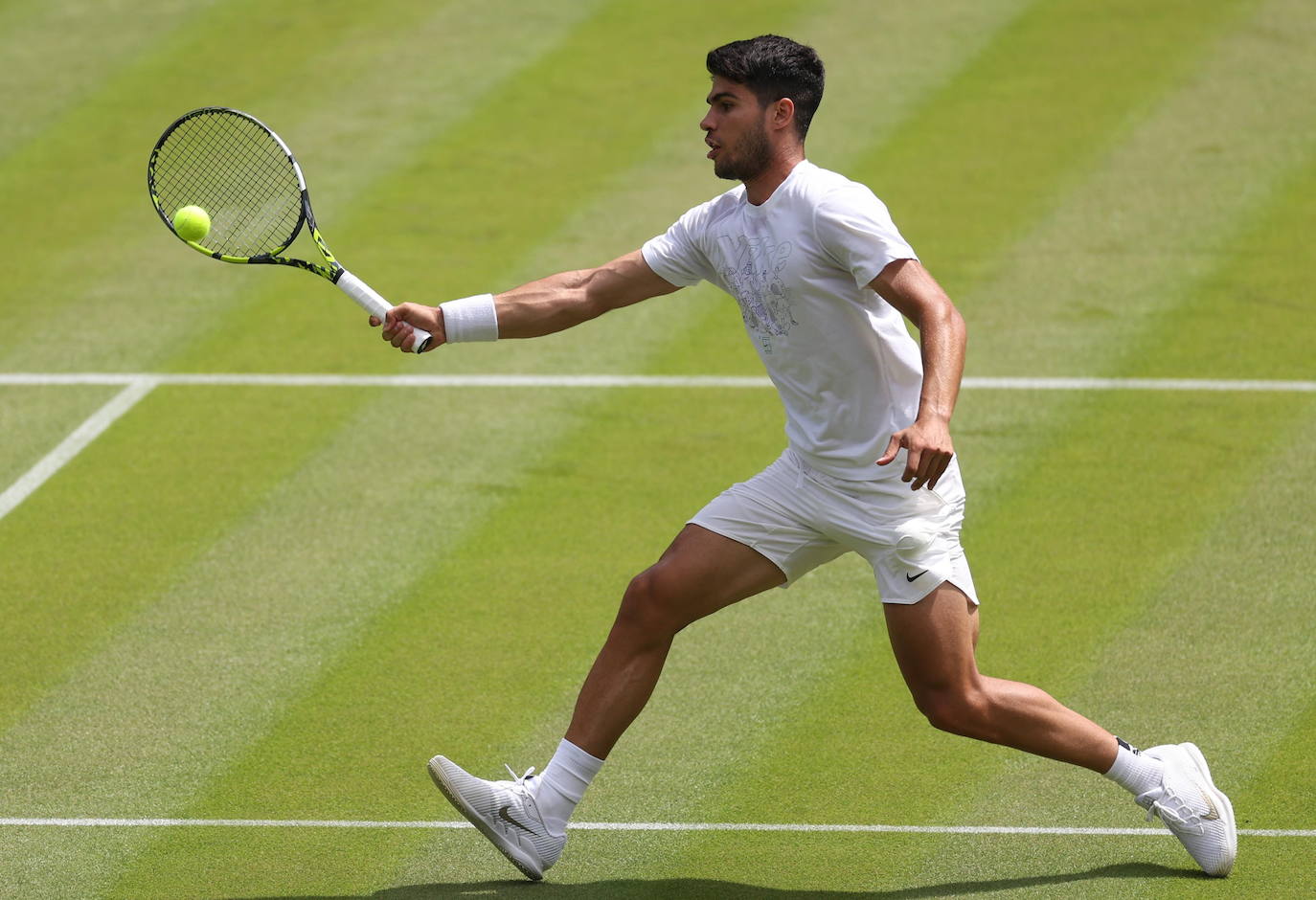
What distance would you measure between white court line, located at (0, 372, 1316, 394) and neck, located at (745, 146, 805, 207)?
14.4ft

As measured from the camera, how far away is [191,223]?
633 cm

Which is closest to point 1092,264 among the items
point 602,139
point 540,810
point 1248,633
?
point 602,139

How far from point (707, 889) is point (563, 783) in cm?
49

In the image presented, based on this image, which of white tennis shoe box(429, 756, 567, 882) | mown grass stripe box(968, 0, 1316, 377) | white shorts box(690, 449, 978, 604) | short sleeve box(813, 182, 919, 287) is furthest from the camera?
mown grass stripe box(968, 0, 1316, 377)

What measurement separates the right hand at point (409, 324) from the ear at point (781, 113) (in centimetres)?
111

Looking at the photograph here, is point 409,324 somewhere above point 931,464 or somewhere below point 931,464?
above

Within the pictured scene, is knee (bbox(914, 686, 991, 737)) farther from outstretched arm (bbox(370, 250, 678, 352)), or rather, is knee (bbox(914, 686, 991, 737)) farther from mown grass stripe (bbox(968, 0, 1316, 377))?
mown grass stripe (bbox(968, 0, 1316, 377))

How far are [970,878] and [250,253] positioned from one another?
3.03m

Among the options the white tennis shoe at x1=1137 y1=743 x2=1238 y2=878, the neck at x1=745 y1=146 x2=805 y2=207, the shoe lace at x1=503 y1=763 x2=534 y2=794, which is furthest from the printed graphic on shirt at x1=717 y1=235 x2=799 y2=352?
the white tennis shoe at x1=1137 y1=743 x2=1238 y2=878

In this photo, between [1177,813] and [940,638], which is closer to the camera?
[940,638]

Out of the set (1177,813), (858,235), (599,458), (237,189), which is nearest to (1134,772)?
(1177,813)

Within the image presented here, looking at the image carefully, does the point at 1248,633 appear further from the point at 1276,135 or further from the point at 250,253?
the point at 1276,135

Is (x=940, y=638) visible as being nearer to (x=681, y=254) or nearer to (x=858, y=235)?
(x=858, y=235)

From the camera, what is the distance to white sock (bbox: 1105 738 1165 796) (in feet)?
17.7
